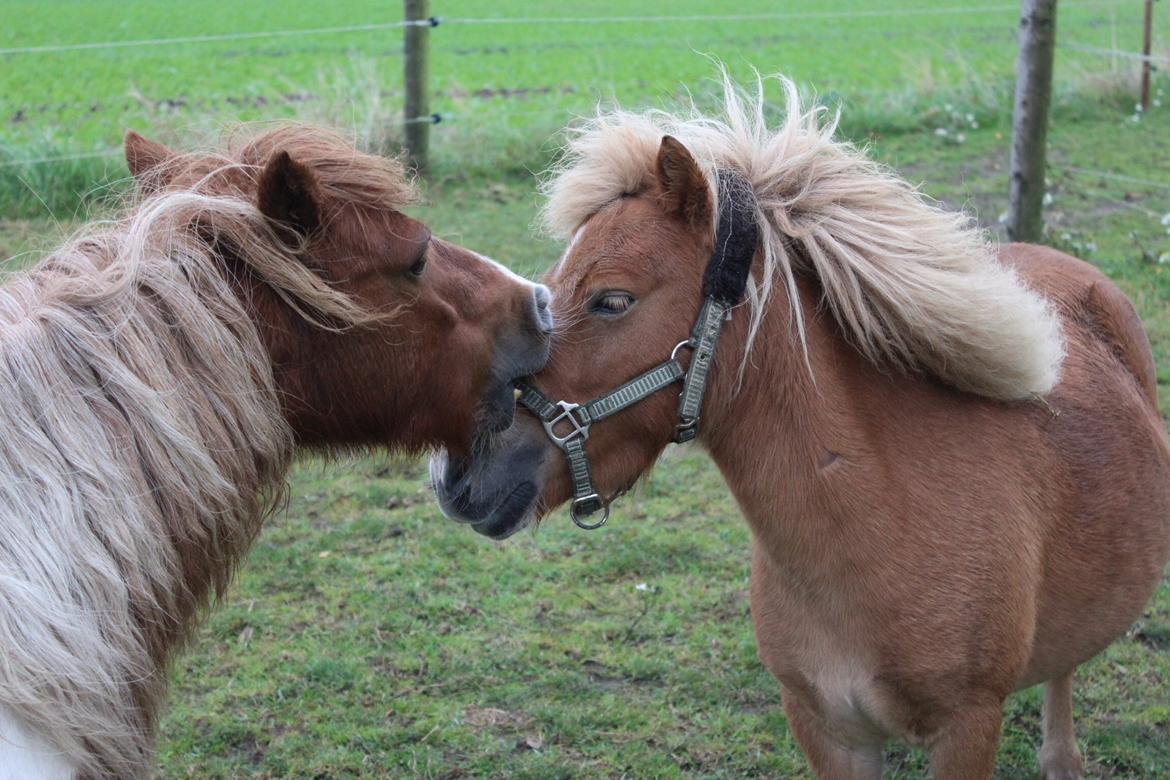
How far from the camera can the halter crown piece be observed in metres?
2.48

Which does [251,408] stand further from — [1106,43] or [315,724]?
[1106,43]

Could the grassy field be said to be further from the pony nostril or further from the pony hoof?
the pony nostril

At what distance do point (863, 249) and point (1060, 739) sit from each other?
6.01 ft

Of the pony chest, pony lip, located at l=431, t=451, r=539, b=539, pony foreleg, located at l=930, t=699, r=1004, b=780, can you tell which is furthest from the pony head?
pony foreleg, located at l=930, t=699, r=1004, b=780

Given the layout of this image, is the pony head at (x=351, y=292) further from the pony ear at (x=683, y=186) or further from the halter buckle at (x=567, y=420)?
the pony ear at (x=683, y=186)

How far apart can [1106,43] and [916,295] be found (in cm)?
1716

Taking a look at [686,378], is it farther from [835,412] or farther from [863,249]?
[863,249]

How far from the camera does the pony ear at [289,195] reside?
80.7 inches

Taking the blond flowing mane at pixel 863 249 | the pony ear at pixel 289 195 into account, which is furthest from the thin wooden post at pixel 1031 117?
the pony ear at pixel 289 195

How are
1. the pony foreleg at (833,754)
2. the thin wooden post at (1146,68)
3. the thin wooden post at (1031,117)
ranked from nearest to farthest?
the pony foreleg at (833,754)
the thin wooden post at (1031,117)
the thin wooden post at (1146,68)

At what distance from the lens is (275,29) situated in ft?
71.4

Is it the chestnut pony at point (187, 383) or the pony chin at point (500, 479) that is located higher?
the chestnut pony at point (187, 383)

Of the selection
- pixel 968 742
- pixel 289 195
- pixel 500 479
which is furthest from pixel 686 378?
pixel 968 742

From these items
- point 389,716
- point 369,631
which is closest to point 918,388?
point 389,716
